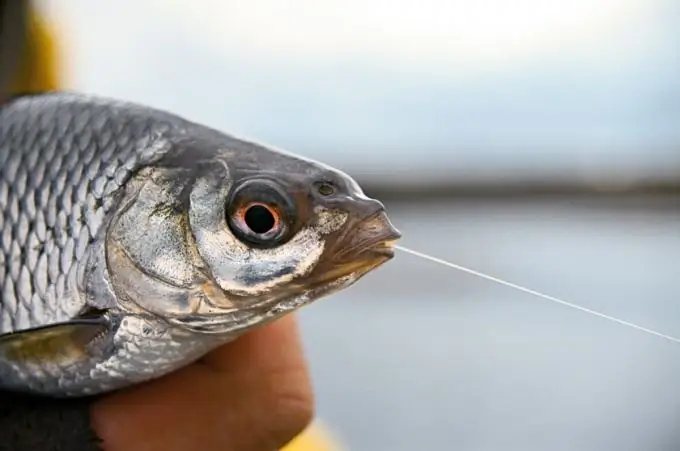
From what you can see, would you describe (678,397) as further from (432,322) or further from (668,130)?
(668,130)

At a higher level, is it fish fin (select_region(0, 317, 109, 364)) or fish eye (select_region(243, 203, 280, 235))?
fish eye (select_region(243, 203, 280, 235))

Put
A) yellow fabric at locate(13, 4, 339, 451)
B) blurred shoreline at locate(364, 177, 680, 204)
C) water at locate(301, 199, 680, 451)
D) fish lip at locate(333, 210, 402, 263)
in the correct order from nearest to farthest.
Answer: fish lip at locate(333, 210, 402, 263) < yellow fabric at locate(13, 4, 339, 451) < water at locate(301, 199, 680, 451) < blurred shoreline at locate(364, 177, 680, 204)

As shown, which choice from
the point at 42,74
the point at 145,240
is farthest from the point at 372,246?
the point at 42,74

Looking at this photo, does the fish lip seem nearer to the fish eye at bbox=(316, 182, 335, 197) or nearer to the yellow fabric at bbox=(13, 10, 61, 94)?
the fish eye at bbox=(316, 182, 335, 197)

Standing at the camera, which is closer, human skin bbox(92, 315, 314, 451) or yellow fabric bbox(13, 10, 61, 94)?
human skin bbox(92, 315, 314, 451)

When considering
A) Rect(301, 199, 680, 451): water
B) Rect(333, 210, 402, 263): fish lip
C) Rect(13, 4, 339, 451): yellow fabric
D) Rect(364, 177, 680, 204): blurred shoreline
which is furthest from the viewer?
Rect(364, 177, 680, 204): blurred shoreline

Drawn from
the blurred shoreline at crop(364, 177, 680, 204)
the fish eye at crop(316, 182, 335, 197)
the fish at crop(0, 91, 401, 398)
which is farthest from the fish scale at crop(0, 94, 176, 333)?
the blurred shoreline at crop(364, 177, 680, 204)

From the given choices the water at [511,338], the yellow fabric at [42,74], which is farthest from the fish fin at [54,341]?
the water at [511,338]

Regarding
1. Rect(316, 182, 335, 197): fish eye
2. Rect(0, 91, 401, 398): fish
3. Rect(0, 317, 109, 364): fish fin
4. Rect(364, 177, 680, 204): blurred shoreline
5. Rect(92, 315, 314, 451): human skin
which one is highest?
Rect(316, 182, 335, 197): fish eye
